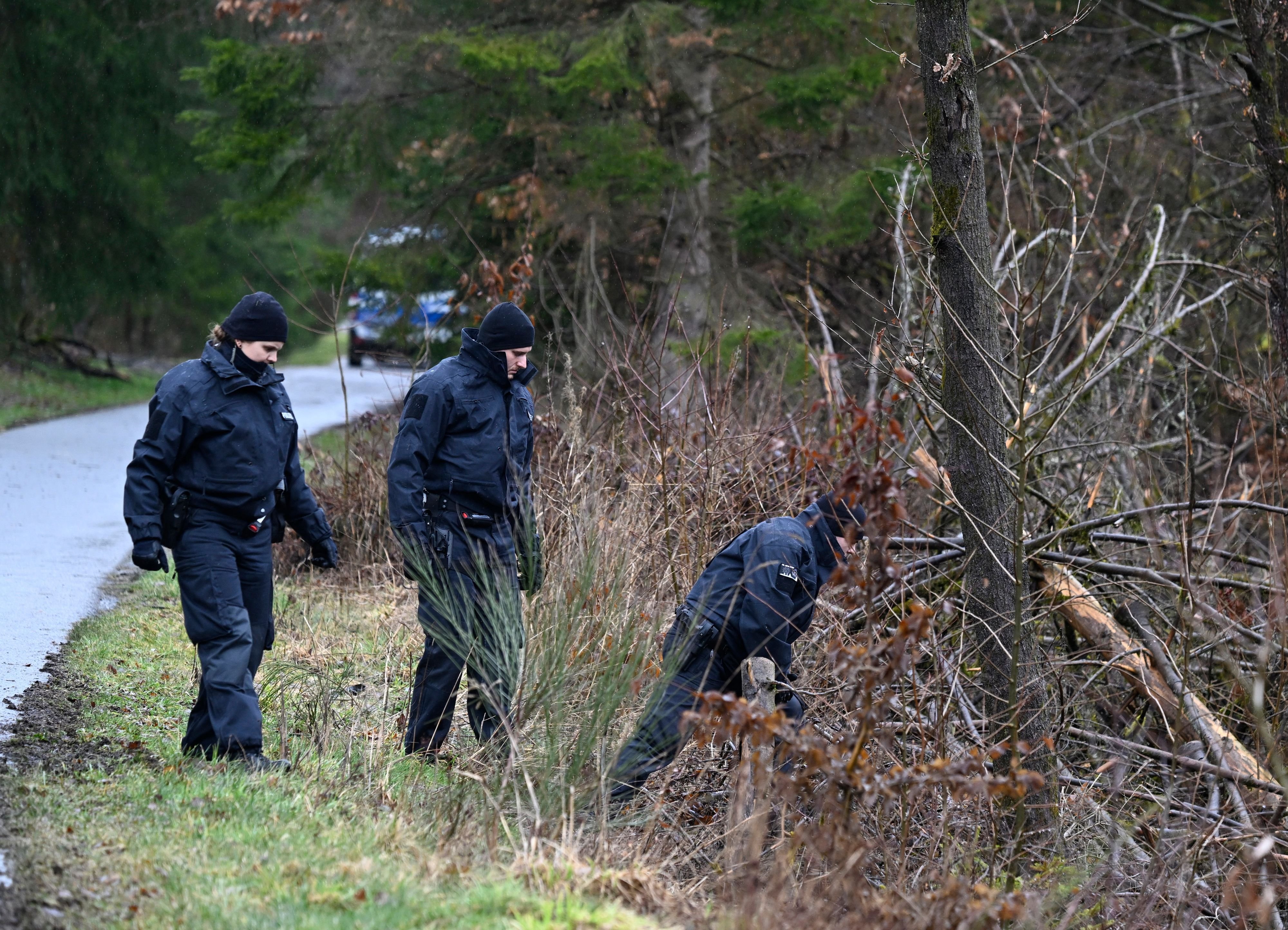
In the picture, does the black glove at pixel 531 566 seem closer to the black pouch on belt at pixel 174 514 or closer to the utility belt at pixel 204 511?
the utility belt at pixel 204 511

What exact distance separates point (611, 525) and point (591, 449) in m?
1.51

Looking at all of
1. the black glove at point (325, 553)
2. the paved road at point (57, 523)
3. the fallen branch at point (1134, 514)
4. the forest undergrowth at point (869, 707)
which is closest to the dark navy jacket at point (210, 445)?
the black glove at point (325, 553)

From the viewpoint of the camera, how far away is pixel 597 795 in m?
4.92

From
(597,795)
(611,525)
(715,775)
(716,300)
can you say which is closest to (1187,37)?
(716,300)

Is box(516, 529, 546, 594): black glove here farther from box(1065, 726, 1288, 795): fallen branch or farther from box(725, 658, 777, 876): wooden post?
Answer: box(1065, 726, 1288, 795): fallen branch

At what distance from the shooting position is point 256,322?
16.9ft

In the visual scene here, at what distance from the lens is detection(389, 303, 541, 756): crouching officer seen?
210 inches

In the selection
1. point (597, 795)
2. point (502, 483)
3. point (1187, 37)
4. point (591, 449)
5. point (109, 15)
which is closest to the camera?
point (597, 795)

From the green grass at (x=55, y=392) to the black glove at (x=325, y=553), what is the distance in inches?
455

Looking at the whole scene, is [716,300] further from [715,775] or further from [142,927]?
[142,927]

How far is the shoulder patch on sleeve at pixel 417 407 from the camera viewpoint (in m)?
5.44

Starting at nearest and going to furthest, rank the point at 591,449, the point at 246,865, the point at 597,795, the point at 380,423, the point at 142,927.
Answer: the point at 142,927, the point at 246,865, the point at 597,795, the point at 591,449, the point at 380,423

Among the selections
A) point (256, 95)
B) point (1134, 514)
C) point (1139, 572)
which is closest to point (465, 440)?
point (1134, 514)

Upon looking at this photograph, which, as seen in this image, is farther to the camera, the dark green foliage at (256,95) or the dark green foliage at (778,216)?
the dark green foliage at (256,95)
